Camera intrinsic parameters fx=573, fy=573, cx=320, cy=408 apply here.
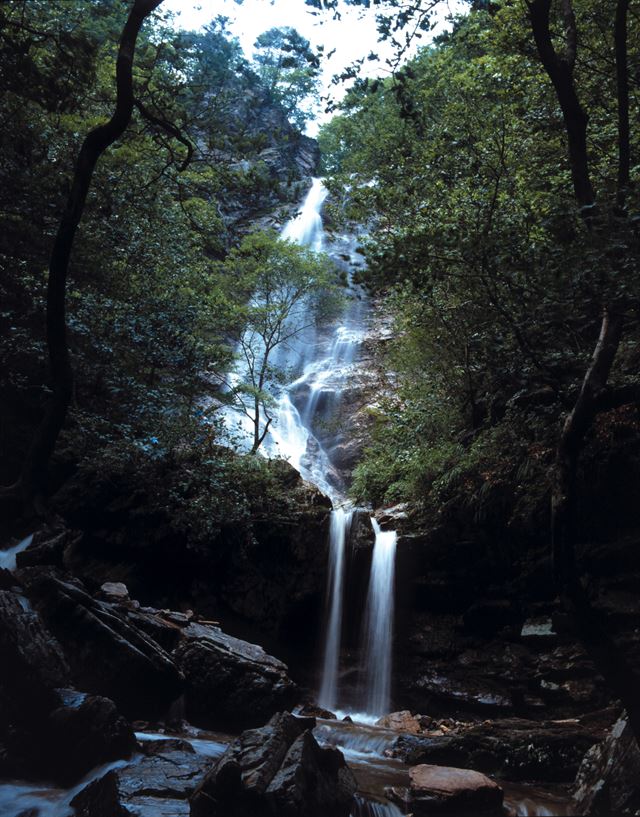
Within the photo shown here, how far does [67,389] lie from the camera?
13.9 feet

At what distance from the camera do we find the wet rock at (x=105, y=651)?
7.32 m

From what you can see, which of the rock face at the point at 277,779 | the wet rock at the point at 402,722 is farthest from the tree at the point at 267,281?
the rock face at the point at 277,779

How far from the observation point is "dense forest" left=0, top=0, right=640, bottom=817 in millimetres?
5215

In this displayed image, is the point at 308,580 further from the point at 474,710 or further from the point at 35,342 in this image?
the point at 35,342

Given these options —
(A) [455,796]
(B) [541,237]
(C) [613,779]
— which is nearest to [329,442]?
(B) [541,237]

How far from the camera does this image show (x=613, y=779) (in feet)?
17.6

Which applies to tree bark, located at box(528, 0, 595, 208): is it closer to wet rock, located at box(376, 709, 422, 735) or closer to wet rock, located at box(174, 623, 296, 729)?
wet rock, located at box(174, 623, 296, 729)

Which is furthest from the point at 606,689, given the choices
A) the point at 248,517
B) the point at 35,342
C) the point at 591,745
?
the point at 35,342

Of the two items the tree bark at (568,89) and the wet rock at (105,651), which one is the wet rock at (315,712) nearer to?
the wet rock at (105,651)

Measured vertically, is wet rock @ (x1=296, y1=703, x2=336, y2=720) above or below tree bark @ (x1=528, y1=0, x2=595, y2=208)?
below

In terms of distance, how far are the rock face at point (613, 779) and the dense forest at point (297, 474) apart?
1.7 inches

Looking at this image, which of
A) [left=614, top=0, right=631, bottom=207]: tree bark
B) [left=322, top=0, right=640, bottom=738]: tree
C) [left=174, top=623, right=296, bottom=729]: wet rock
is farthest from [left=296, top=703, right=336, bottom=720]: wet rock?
[left=614, top=0, right=631, bottom=207]: tree bark

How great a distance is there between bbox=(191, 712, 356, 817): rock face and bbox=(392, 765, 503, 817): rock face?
74cm

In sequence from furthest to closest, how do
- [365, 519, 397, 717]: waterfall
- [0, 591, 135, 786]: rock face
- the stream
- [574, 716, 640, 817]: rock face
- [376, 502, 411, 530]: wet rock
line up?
[376, 502, 411, 530]: wet rock
[365, 519, 397, 717]: waterfall
the stream
[0, 591, 135, 786]: rock face
[574, 716, 640, 817]: rock face
